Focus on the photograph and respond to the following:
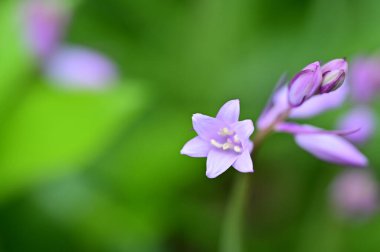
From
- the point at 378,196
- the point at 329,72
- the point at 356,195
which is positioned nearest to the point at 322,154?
the point at 329,72

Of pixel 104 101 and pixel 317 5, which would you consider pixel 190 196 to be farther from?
pixel 317 5

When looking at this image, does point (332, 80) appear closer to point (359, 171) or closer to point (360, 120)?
point (360, 120)

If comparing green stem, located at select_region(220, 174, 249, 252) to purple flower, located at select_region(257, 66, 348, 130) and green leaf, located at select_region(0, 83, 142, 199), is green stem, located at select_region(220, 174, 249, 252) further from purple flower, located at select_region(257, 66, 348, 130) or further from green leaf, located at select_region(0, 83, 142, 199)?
green leaf, located at select_region(0, 83, 142, 199)

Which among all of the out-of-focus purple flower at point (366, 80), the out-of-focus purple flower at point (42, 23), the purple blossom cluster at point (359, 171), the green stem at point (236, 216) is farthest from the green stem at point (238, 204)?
the out-of-focus purple flower at point (42, 23)

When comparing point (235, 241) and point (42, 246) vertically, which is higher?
point (235, 241)

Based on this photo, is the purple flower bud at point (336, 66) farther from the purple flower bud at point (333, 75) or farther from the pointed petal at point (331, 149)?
the pointed petal at point (331, 149)

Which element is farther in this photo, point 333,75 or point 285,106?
point 285,106

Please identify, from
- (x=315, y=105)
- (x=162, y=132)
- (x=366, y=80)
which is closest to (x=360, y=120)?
(x=366, y=80)
